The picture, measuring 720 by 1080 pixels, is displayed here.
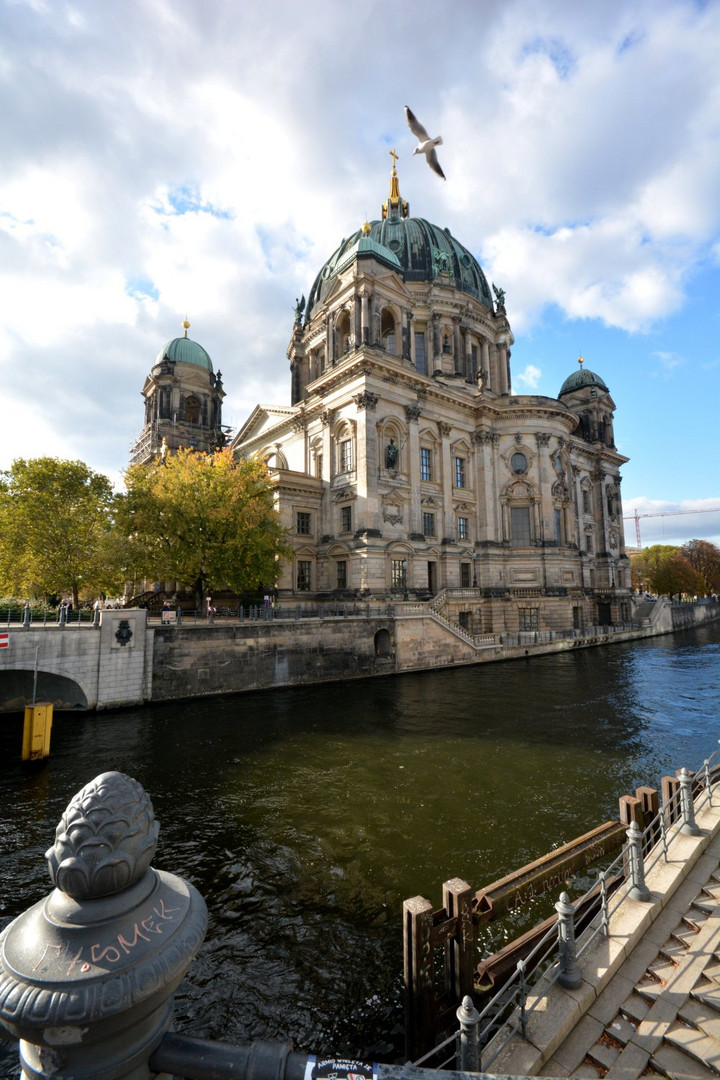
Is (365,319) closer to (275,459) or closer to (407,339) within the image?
(407,339)

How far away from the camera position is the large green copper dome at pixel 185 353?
5422cm

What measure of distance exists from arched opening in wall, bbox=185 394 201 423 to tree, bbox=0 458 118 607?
94.5 ft

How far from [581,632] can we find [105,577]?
36356mm

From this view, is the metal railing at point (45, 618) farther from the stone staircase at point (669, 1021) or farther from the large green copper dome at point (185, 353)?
the large green copper dome at point (185, 353)

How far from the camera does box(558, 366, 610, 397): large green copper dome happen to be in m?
63.2

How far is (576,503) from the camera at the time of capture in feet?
182

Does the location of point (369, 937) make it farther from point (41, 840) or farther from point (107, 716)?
point (107, 716)

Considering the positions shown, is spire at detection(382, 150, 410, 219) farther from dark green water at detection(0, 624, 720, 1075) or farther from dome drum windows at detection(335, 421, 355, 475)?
dark green water at detection(0, 624, 720, 1075)

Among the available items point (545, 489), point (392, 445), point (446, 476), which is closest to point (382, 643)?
point (392, 445)

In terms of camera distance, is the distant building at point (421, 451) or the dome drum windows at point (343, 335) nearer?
the distant building at point (421, 451)

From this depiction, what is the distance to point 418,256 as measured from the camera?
50.8 metres

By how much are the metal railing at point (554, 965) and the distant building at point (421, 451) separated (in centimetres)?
2582

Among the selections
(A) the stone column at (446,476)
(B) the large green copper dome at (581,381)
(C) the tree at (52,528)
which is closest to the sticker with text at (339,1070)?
(C) the tree at (52,528)

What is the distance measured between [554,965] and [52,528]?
2742 cm
